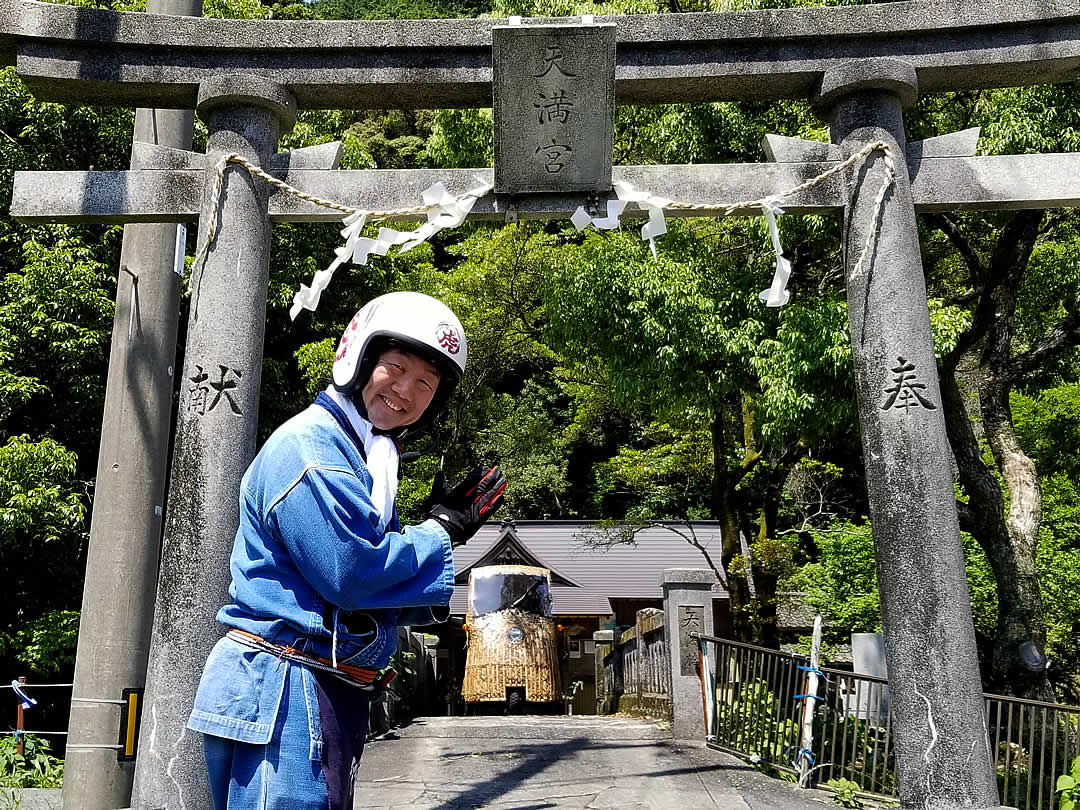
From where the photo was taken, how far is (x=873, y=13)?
17.2 feet

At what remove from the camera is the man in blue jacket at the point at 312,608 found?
7.57ft

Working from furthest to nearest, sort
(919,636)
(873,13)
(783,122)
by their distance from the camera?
(783,122), (873,13), (919,636)

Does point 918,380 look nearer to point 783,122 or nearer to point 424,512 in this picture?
point 424,512

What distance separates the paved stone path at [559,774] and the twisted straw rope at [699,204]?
427 cm

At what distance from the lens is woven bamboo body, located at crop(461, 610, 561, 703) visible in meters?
17.6

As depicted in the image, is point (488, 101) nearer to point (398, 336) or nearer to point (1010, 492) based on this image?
point (398, 336)

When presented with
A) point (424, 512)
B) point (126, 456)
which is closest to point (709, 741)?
point (126, 456)

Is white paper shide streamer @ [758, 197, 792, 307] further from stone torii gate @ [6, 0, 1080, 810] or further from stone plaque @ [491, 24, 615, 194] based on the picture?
stone plaque @ [491, 24, 615, 194]

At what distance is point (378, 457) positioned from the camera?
2613mm

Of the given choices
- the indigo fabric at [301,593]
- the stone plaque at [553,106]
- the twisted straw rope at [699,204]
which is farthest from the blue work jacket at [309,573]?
the stone plaque at [553,106]

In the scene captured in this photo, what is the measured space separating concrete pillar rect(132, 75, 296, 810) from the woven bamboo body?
13.5 m

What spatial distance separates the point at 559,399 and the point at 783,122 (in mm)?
19218

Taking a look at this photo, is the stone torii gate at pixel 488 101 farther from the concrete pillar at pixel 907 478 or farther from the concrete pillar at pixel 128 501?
the concrete pillar at pixel 128 501

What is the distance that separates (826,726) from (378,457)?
7233mm
